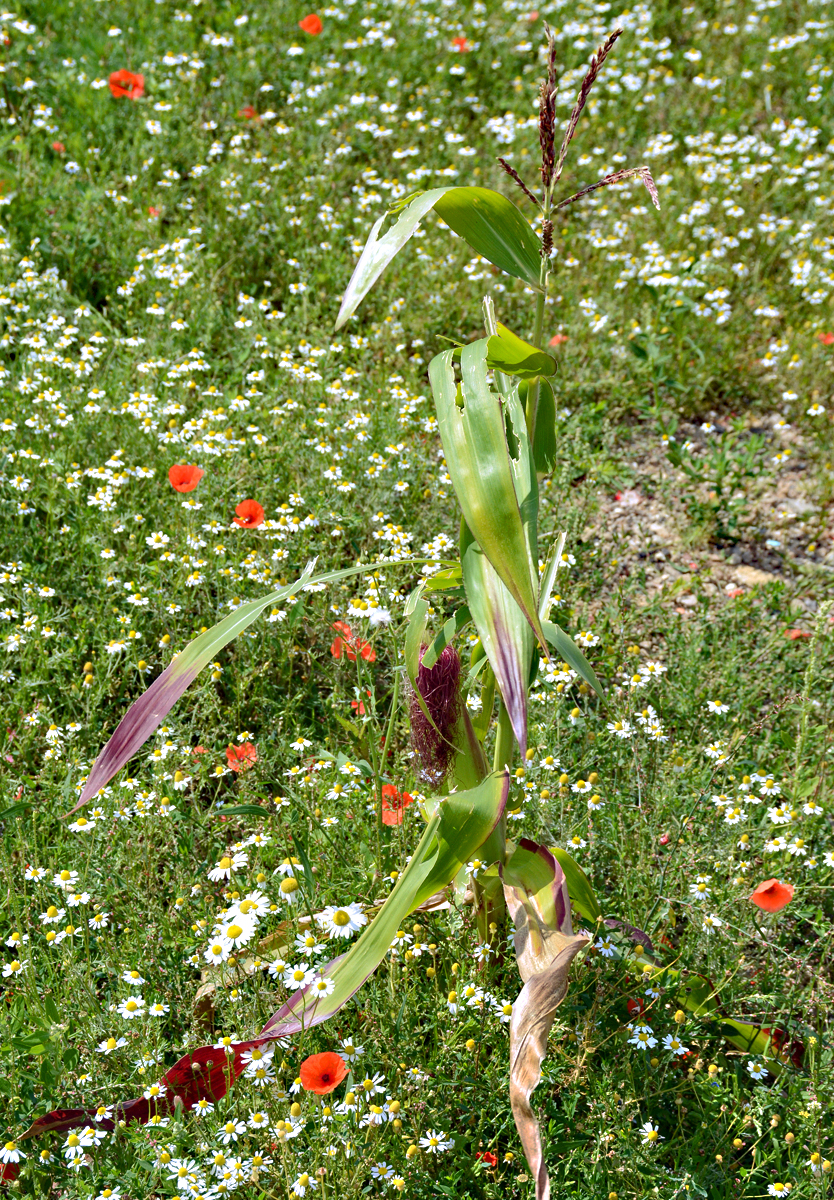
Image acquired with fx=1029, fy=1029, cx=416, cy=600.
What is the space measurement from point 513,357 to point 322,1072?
1.27 m

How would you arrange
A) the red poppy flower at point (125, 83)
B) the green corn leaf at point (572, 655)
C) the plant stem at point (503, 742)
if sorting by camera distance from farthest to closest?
the red poppy flower at point (125, 83) < the plant stem at point (503, 742) < the green corn leaf at point (572, 655)

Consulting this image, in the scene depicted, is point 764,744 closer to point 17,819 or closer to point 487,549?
point 487,549

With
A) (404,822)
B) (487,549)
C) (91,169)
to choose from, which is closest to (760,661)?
(404,822)

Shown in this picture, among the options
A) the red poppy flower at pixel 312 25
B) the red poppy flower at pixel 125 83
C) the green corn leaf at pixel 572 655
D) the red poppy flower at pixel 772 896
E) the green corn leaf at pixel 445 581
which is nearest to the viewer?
the green corn leaf at pixel 572 655

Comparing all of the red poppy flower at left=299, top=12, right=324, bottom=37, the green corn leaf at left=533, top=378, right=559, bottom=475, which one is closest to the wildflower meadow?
the green corn leaf at left=533, top=378, right=559, bottom=475

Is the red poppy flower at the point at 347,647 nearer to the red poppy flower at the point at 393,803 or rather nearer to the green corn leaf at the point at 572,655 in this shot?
the red poppy flower at the point at 393,803

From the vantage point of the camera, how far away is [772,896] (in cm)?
216

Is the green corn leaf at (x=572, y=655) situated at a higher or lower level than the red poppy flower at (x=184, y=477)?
lower

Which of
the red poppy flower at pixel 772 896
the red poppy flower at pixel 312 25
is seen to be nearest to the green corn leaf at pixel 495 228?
the red poppy flower at pixel 772 896

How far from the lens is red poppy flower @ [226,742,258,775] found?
8.51ft

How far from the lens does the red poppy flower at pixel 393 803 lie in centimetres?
239

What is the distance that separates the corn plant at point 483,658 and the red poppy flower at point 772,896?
0.34 meters

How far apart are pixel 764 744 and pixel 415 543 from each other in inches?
50.3

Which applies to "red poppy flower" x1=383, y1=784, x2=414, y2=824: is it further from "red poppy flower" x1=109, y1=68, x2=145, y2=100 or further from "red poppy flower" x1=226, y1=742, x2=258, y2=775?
"red poppy flower" x1=109, y1=68, x2=145, y2=100
